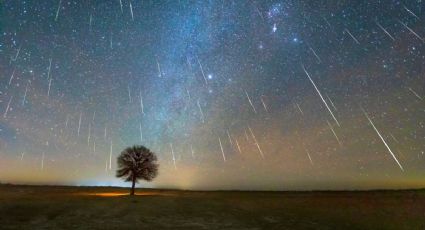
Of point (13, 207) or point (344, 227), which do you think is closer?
point (344, 227)

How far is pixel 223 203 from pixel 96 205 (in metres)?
16.2

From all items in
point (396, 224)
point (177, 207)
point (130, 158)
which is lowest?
point (396, 224)

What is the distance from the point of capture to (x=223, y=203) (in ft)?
162

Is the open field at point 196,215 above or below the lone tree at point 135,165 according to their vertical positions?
below

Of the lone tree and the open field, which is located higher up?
the lone tree

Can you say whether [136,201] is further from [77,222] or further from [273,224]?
[273,224]

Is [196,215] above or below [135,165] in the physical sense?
below

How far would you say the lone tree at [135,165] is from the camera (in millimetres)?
66688

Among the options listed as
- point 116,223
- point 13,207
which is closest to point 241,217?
point 116,223

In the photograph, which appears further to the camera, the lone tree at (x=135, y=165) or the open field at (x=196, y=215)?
the lone tree at (x=135, y=165)

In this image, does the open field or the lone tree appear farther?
the lone tree

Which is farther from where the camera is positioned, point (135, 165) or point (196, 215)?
point (135, 165)

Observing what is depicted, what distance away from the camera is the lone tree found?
66.7 meters

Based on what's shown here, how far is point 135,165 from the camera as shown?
219 feet
